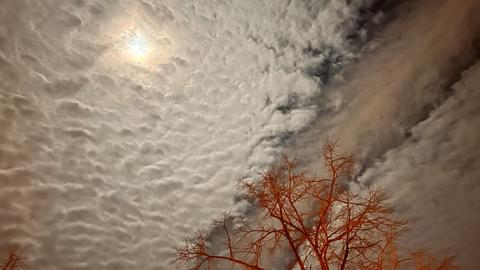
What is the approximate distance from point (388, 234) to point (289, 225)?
1.91 metres

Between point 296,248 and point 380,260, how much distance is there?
155cm

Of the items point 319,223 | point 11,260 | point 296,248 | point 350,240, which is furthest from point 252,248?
point 11,260

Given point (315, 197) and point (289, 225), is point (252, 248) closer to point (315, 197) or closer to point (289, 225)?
point (289, 225)

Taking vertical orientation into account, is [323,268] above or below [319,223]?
below

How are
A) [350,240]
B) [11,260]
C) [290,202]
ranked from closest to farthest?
[350,240]
[290,202]
[11,260]

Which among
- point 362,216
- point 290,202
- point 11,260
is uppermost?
point 11,260

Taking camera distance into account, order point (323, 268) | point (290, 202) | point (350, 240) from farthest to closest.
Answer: point (290, 202) < point (350, 240) < point (323, 268)

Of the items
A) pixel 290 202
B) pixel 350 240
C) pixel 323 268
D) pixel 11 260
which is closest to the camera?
pixel 323 268

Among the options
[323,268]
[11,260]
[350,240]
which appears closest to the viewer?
[323,268]

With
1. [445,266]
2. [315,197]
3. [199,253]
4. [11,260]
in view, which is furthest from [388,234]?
[11,260]

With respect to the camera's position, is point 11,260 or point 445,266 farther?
point 11,260

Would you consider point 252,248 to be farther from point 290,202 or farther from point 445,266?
point 445,266

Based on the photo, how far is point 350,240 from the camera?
6879 mm

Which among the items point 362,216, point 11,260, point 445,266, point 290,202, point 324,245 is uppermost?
point 11,260
